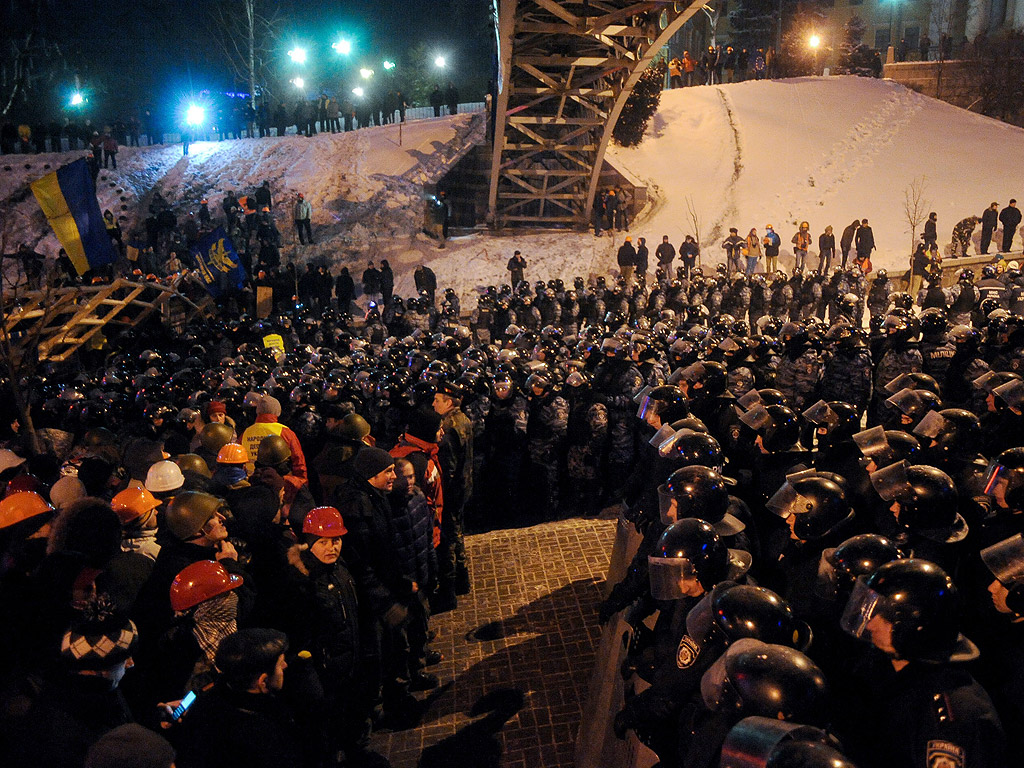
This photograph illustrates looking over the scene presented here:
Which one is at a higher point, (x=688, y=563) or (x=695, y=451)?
(x=695, y=451)

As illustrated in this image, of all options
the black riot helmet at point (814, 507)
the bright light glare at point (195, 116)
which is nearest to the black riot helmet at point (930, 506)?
the black riot helmet at point (814, 507)

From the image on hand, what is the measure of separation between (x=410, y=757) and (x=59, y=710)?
245 centimetres

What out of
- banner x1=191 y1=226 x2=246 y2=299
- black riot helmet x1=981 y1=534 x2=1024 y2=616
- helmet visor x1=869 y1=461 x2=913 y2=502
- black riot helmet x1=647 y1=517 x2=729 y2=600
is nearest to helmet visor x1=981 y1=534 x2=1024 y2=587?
black riot helmet x1=981 y1=534 x2=1024 y2=616

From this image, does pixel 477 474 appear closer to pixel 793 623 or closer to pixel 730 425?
pixel 730 425

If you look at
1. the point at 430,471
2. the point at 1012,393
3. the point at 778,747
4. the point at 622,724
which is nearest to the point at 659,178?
the point at 1012,393

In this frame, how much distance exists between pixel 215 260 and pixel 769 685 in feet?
54.2

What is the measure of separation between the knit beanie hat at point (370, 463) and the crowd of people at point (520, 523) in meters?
0.02

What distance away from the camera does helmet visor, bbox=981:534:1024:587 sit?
10.1 feet

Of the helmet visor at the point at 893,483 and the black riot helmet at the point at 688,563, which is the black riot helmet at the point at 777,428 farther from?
the black riot helmet at the point at 688,563

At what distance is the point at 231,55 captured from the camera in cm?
4847

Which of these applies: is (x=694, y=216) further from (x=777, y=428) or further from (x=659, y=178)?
(x=777, y=428)

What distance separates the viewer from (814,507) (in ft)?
13.3

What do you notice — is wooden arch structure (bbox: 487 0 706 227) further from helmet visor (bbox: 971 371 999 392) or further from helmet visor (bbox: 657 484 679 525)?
helmet visor (bbox: 657 484 679 525)

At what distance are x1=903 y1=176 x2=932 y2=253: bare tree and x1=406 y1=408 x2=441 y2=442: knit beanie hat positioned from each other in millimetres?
24465
